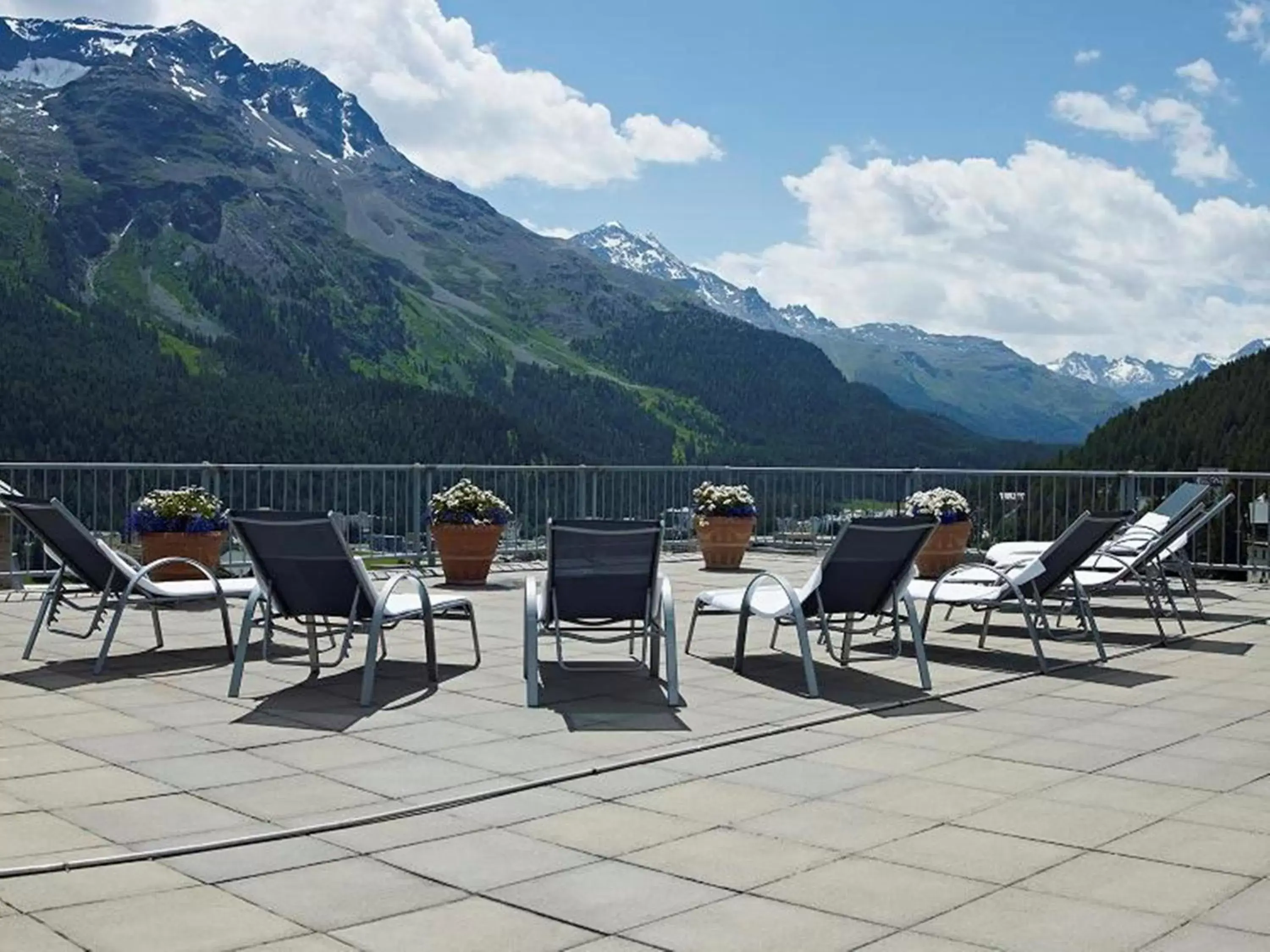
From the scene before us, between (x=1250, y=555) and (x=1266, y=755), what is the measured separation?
9.62m

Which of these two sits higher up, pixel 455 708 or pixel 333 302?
pixel 333 302

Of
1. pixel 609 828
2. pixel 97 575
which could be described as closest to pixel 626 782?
pixel 609 828

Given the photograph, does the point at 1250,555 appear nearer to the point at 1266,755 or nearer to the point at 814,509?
the point at 814,509

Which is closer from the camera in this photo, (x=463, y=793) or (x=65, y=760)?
(x=463, y=793)

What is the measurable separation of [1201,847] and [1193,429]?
249 ft

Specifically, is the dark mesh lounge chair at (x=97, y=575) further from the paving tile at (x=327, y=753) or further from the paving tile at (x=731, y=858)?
the paving tile at (x=731, y=858)

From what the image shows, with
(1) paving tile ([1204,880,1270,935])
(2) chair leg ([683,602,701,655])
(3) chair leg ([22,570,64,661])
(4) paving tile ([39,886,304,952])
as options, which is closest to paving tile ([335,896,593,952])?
(4) paving tile ([39,886,304,952])

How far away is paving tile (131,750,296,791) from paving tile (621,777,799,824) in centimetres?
120

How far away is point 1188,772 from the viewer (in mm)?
4957

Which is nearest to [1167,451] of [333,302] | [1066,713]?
[1066,713]

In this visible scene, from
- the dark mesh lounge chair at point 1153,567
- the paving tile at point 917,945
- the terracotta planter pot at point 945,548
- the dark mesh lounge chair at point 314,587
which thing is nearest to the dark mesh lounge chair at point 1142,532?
the dark mesh lounge chair at point 1153,567

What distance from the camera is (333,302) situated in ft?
624

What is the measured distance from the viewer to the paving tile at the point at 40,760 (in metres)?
4.72

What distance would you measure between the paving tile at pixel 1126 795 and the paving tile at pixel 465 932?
76.0 inches
